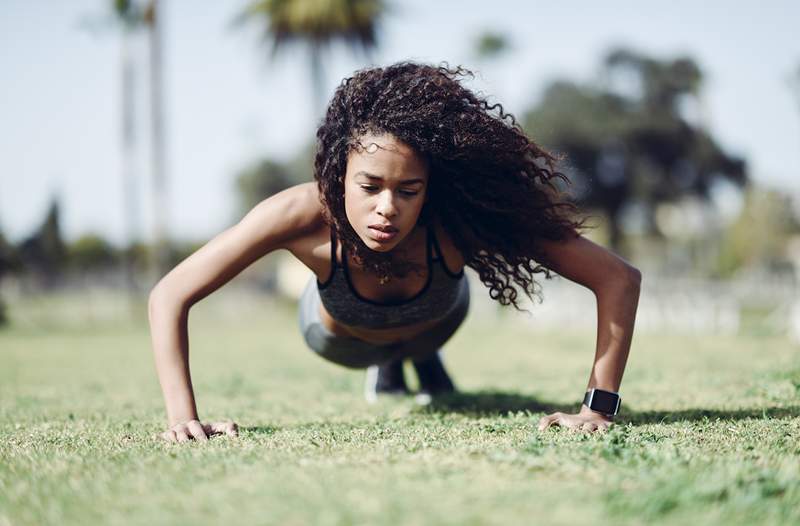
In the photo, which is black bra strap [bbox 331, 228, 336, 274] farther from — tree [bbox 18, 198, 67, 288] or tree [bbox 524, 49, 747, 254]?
tree [bbox 524, 49, 747, 254]

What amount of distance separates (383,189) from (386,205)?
0.08 meters

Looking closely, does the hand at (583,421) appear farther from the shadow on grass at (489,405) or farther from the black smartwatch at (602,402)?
the shadow on grass at (489,405)

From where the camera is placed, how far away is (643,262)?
5953 cm

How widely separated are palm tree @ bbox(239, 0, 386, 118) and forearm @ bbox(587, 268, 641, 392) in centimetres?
2503

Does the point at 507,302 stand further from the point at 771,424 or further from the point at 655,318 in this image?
the point at 655,318

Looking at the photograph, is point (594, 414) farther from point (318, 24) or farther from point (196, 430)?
point (318, 24)

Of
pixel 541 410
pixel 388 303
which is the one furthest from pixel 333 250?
pixel 541 410

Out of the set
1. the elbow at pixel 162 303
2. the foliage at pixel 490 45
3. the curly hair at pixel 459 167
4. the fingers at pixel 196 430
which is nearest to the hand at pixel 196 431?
the fingers at pixel 196 430

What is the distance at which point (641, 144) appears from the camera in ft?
165

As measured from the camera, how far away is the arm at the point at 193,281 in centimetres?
372

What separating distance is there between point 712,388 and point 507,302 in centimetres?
257

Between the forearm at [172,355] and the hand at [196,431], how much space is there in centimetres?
7

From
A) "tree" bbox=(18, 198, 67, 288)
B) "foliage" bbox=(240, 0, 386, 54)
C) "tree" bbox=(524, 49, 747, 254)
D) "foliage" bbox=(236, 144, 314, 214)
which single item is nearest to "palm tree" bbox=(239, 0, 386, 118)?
"foliage" bbox=(240, 0, 386, 54)

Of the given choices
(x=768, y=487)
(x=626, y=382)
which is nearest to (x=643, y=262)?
(x=626, y=382)
